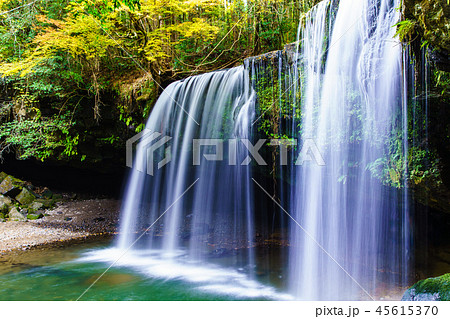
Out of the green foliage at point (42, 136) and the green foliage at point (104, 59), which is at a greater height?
the green foliage at point (104, 59)

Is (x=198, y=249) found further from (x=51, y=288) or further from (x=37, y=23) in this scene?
(x=37, y=23)

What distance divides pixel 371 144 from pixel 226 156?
3.49 meters

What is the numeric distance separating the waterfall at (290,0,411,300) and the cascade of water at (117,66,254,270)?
1.52 meters

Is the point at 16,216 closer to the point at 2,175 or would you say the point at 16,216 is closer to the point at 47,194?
the point at 47,194

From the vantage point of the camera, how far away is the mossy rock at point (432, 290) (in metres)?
3.01

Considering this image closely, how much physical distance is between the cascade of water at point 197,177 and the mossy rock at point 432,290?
3591mm

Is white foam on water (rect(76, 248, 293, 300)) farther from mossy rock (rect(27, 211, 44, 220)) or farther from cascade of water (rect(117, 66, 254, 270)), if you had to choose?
mossy rock (rect(27, 211, 44, 220))

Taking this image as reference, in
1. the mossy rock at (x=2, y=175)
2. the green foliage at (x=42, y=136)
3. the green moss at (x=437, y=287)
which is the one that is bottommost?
the green moss at (x=437, y=287)

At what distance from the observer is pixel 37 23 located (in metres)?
9.59

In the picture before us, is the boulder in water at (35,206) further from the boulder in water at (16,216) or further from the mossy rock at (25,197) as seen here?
the boulder in water at (16,216)

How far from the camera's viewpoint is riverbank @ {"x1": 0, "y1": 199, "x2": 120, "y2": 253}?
736cm

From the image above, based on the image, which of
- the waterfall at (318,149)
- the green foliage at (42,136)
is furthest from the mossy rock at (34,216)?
the waterfall at (318,149)

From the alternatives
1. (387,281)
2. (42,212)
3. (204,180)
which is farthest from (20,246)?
(387,281)

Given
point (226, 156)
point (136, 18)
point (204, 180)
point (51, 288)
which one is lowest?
point (51, 288)
